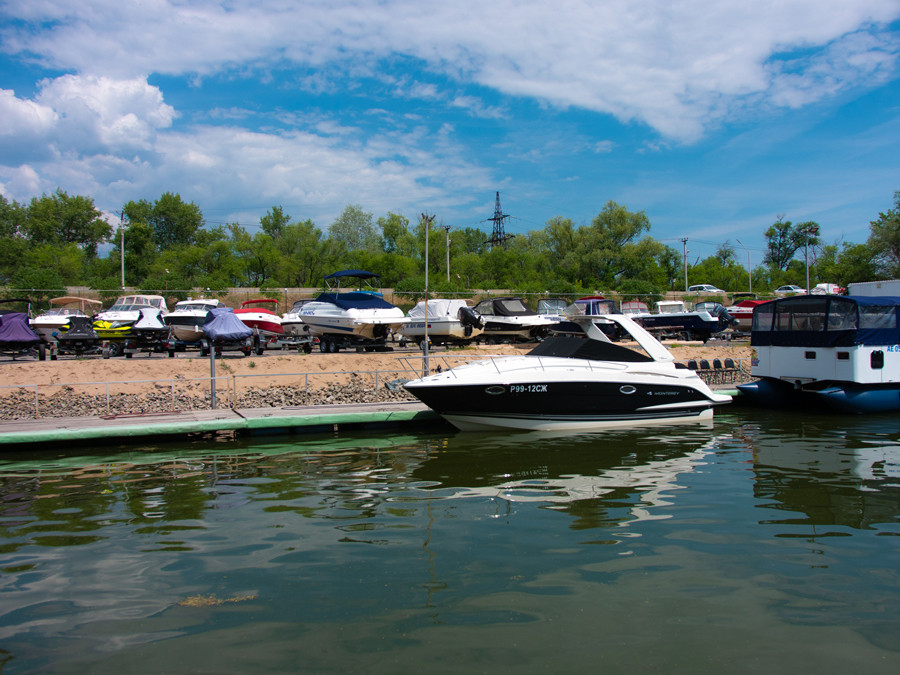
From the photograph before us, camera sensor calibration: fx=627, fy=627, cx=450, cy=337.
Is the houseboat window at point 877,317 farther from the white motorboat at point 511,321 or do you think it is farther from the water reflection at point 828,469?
the white motorboat at point 511,321

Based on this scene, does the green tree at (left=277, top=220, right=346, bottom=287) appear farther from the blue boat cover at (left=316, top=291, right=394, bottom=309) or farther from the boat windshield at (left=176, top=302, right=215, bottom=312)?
the blue boat cover at (left=316, top=291, right=394, bottom=309)

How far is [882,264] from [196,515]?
6159cm

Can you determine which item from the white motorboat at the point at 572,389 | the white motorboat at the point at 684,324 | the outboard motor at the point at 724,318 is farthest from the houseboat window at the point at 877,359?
the outboard motor at the point at 724,318

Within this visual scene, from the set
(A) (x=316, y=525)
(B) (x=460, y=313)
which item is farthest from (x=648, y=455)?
(B) (x=460, y=313)

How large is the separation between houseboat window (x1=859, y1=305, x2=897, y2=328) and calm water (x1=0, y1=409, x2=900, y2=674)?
483 centimetres

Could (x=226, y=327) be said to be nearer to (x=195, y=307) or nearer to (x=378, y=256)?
(x=195, y=307)

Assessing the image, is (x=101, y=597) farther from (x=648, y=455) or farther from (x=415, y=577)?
(x=648, y=455)

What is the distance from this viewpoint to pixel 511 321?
979 inches

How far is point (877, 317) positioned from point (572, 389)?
25.9 ft

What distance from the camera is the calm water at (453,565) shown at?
449 cm

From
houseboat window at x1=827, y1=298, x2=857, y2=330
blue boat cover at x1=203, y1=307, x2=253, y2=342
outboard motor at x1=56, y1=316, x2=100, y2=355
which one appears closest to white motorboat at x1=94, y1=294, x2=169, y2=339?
outboard motor at x1=56, y1=316, x2=100, y2=355

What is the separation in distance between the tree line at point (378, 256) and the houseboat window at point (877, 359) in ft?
118

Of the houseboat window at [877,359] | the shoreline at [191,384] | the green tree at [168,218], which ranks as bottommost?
the shoreline at [191,384]

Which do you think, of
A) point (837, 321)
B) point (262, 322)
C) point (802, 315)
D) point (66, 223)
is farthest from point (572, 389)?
point (66, 223)
